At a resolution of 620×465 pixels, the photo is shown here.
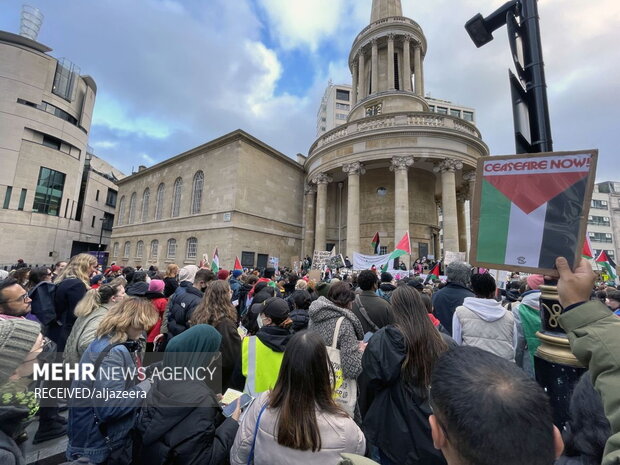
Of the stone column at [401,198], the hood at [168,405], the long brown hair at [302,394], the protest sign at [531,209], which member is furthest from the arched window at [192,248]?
the protest sign at [531,209]

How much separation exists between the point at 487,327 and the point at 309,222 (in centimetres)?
2178

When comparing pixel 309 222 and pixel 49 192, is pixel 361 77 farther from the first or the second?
pixel 49 192

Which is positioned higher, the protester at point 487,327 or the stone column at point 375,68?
the stone column at point 375,68

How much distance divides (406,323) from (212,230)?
72.1 feet

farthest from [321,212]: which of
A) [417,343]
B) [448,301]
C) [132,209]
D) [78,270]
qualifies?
[132,209]

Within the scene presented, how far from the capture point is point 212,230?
73.3 ft

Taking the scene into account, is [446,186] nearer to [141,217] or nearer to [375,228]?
[375,228]

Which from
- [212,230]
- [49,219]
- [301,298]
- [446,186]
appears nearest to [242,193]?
[212,230]

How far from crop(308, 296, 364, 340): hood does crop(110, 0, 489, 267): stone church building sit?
15.8m

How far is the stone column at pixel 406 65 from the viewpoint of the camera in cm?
2409

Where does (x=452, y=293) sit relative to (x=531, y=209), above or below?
below

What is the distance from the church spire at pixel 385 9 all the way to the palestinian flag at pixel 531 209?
32.0 m

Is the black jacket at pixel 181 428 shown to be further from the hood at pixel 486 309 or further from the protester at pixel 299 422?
the hood at pixel 486 309

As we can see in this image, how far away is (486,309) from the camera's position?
Result: 303cm
